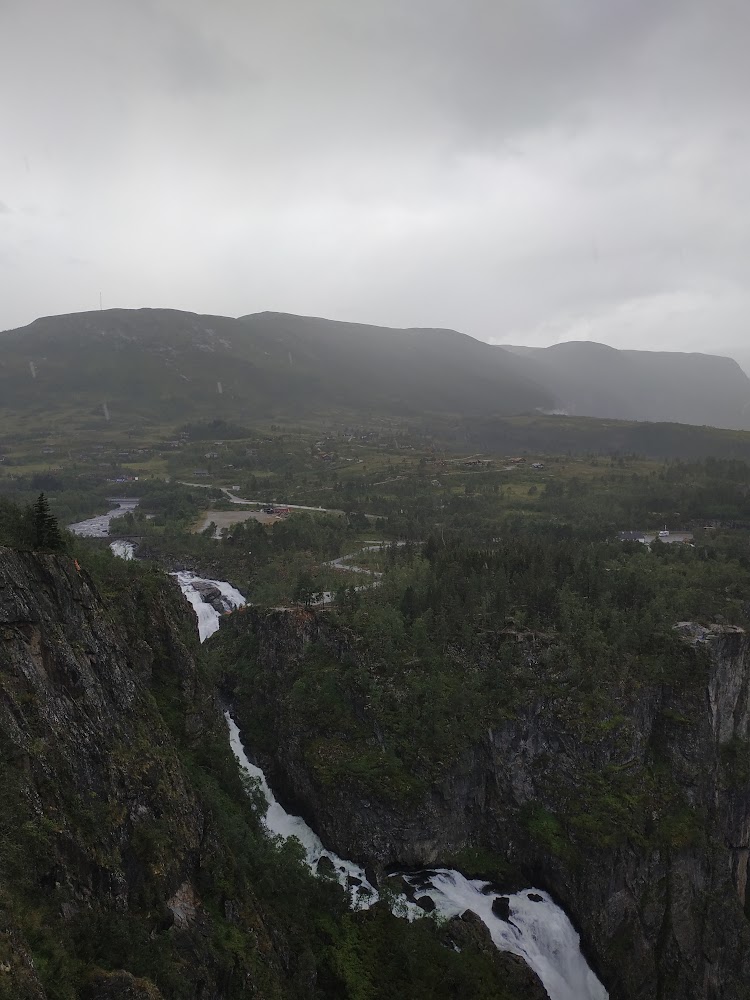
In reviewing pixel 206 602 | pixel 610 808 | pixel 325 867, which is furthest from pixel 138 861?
pixel 206 602

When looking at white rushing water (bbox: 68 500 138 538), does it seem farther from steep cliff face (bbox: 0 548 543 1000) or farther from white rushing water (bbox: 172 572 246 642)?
steep cliff face (bbox: 0 548 543 1000)

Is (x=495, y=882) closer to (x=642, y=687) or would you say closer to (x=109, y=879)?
(x=642, y=687)

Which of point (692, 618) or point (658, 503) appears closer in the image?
point (692, 618)

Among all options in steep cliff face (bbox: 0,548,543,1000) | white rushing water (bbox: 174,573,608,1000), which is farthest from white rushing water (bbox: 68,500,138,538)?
white rushing water (bbox: 174,573,608,1000)

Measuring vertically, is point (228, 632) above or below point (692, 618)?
below

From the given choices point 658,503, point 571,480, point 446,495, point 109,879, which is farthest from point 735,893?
point 571,480
